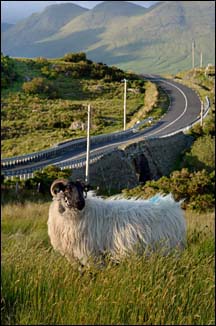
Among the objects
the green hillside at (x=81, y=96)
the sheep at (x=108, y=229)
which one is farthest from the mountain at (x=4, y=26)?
the sheep at (x=108, y=229)

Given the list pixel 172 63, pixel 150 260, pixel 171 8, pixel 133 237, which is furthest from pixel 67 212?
pixel 171 8

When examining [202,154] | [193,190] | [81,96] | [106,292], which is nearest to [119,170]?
[81,96]

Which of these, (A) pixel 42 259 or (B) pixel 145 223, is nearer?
(A) pixel 42 259

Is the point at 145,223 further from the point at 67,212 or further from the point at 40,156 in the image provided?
the point at 40,156

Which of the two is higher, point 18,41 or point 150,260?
point 18,41

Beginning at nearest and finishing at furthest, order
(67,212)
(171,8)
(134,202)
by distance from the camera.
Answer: (171,8) < (67,212) < (134,202)

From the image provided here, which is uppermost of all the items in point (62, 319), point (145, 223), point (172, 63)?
point (172, 63)

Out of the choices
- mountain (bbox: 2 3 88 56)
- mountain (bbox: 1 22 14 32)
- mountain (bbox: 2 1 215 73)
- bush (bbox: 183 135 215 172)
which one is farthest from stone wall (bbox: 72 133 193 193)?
bush (bbox: 183 135 215 172)

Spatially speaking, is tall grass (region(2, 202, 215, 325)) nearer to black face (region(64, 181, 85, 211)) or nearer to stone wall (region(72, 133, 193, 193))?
black face (region(64, 181, 85, 211))

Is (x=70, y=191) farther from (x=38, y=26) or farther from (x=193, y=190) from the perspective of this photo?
(x=193, y=190)
